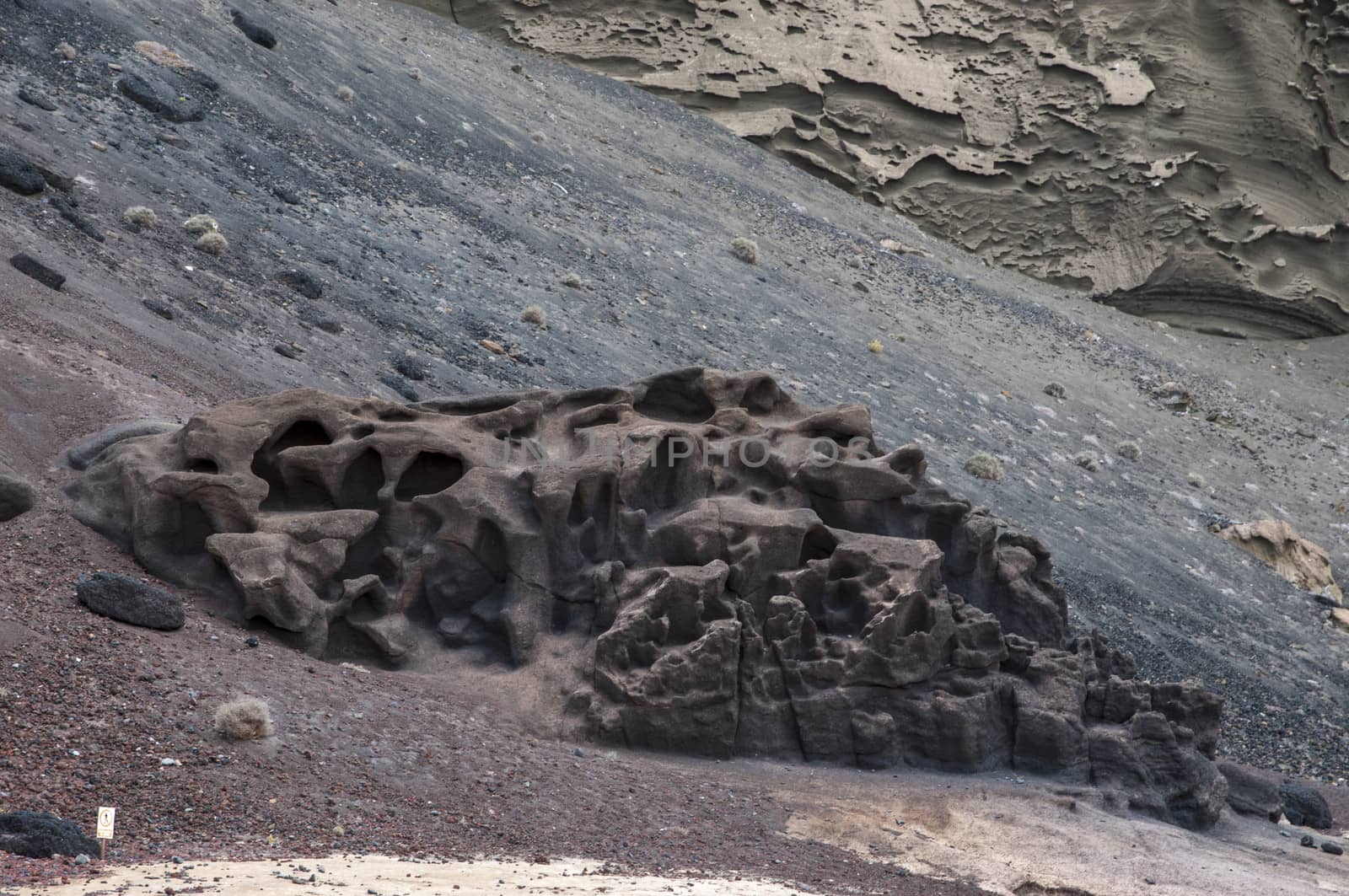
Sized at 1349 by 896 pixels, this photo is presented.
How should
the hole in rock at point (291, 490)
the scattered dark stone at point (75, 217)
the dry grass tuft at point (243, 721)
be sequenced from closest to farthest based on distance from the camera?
the dry grass tuft at point (243, 721) < the hole in rock at point (291, 490) < the scattered dark stone at point (75, 217)

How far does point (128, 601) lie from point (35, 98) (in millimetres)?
11675

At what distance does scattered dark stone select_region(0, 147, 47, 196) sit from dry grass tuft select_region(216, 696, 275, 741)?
9860mm

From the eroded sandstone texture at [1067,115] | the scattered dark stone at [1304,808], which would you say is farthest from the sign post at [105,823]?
the eroded sandstone texture at [1067,115]

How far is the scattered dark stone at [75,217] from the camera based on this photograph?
1534 cm

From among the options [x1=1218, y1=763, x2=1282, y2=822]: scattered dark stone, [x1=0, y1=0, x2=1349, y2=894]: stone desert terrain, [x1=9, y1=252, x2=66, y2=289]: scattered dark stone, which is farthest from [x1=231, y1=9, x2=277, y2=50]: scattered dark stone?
[x1=1218, y1=763, x2=1282, y2=822]: scattered dark stone

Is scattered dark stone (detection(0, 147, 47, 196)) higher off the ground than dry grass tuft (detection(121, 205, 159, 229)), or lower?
higher

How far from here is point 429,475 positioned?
35.7 ft

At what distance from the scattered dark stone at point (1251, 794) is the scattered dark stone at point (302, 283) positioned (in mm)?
11811

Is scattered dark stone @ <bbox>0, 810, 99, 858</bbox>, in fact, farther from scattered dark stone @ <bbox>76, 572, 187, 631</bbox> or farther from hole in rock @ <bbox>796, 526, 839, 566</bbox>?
hole in rock @ <bbox>796, 526, 839, 566</bbox>

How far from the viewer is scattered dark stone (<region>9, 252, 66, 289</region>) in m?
13.1

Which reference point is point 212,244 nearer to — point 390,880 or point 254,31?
point 254,31

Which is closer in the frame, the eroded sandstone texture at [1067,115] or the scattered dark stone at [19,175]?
the scattered dark stone at [19,175]

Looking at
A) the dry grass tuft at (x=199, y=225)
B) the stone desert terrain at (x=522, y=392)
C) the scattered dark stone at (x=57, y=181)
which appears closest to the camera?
the stone desert terrain at (x=522, y=392)

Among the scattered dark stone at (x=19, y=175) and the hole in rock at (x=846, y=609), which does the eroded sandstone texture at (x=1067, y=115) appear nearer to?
the scattered dark stone at (x=19, y=175)
